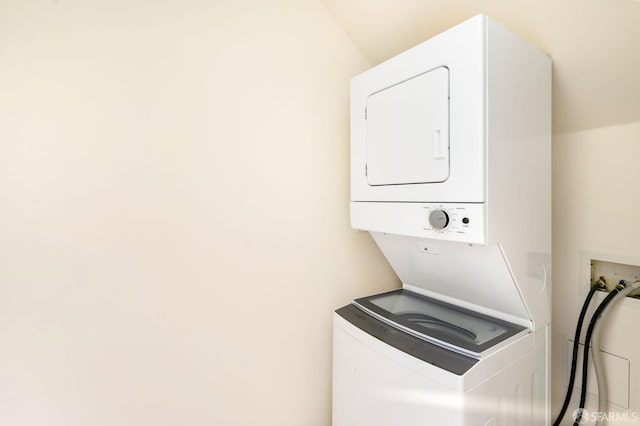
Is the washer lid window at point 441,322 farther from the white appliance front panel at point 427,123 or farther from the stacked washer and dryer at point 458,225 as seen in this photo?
the white appliance front panel at point 427,123

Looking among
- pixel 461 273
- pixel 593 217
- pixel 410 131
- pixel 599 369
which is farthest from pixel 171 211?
pixel 599 369

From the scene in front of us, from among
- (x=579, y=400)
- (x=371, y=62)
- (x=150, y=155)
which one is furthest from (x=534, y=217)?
(x=150, y=155)

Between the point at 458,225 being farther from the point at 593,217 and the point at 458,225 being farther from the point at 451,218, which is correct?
the point at 593,217

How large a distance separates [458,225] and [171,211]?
1.27 meters

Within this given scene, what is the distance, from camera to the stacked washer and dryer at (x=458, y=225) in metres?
1.12

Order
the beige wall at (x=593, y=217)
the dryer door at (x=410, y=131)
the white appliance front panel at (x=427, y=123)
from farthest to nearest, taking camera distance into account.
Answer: the beige wall at (x=593, y=217), the dryer door at (x=410, y=131), the white appliance front panel at (x=427, y=123)

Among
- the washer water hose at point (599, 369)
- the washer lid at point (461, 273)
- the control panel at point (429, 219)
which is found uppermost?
the control panel at point (429, 219)

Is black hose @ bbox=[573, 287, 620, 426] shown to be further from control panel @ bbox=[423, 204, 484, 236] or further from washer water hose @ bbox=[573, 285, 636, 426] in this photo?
control panel @ bbox=[423, 204, 484, 236]

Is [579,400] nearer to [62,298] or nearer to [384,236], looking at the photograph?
[384,236]

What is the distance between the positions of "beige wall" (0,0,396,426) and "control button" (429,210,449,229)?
2.49ft

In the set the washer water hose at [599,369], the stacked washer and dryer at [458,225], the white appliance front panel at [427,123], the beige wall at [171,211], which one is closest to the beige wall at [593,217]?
the washer water hose at [599,369]

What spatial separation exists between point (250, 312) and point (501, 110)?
1509mm

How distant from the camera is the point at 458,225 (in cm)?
116

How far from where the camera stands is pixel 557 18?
127 cm
